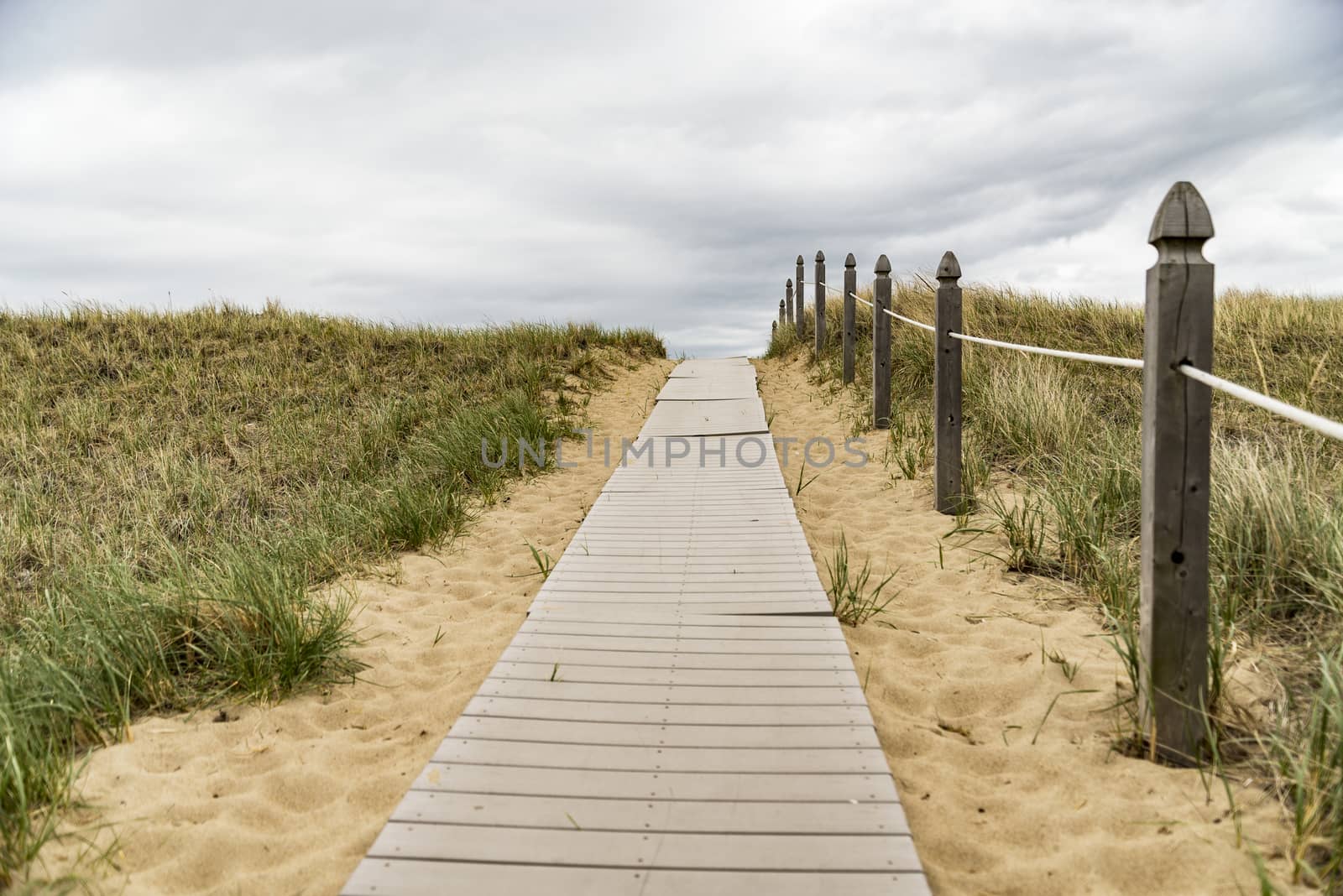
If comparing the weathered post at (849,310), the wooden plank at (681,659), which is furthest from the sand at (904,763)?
the weathered post at (849,310)

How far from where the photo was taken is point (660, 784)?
2.62 m

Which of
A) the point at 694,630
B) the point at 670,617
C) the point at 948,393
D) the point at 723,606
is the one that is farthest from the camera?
the point at 948,393

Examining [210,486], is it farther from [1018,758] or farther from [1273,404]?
[1273,404]

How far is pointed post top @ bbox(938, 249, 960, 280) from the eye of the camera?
18.9ft

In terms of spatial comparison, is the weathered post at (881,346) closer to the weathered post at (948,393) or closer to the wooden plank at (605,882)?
the weathered post at (948,393)

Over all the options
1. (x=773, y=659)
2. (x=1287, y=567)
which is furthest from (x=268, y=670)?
(x=1287, y=567)

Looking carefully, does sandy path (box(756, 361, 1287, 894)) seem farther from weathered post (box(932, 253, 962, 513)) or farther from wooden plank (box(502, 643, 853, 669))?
weathered post (box(932, 253, 962, 513))

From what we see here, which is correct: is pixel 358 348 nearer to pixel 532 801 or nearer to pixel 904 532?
pixel 904 532

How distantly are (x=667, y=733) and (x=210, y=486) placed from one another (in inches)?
235

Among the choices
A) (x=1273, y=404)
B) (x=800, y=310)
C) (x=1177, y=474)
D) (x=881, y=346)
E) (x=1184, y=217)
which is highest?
(x=800, y=310)

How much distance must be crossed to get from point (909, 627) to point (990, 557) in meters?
1.00

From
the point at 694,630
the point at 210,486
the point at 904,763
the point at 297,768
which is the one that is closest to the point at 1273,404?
the point at 904,763

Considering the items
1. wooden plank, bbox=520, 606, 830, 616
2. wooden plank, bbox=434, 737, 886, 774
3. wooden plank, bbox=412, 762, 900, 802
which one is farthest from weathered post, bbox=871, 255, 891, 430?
wooden plank, bbox=412, 762, 900, 802

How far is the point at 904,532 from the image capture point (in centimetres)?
540
